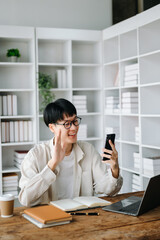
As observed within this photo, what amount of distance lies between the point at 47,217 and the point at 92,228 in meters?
0.24

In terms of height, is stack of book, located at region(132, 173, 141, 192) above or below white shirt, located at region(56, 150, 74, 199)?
below

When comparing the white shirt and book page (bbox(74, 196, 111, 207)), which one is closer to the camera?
book page (bbox(74, 196, 111, 207))

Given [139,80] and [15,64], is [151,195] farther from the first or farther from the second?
[15,64]

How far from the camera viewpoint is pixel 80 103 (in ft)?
15.0

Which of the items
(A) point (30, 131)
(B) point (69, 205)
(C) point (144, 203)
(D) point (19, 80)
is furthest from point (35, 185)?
(D) point (19, 80)

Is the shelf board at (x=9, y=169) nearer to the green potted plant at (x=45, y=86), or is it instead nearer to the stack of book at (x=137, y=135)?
the green potted plant at (x=45, y=86)

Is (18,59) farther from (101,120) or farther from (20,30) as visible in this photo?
(101,120)

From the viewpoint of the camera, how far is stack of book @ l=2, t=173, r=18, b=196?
417 centimetres

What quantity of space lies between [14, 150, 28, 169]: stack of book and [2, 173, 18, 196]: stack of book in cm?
16

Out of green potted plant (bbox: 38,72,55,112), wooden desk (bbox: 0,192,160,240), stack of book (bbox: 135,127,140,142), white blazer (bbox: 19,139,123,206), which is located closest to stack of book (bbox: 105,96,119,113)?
stack of book (bbox: 135,127,140,142)

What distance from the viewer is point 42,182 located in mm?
2047

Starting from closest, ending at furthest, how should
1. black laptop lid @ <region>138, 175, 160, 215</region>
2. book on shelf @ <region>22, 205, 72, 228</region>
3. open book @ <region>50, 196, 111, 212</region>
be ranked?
book on shelf @ <region>22, 205, 72, 228</region>, black laptop lid @ <region>138, 175, 160, 215</region>, open book @ <region>50, 196, 111, 212</region>

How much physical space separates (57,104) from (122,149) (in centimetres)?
221

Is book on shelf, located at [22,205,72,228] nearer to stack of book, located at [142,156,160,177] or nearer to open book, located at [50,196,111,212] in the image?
open book, located at [50,196,111,212]
